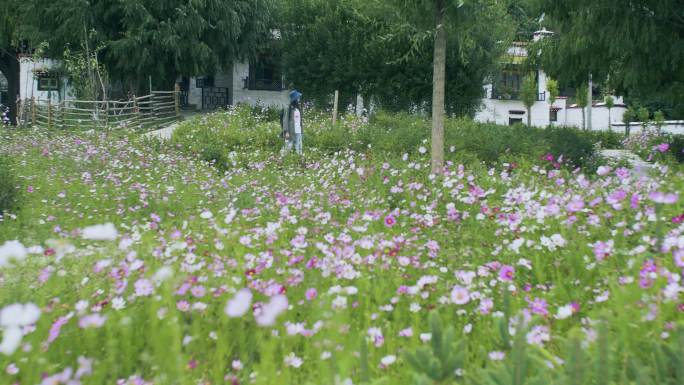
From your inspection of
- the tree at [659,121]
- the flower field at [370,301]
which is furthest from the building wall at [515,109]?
the flower field at [370,301]

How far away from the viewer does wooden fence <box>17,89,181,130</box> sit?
22.7 meters

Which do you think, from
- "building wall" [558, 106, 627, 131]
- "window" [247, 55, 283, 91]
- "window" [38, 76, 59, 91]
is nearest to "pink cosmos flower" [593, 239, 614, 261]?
"window" [247, 55, 283, 91]

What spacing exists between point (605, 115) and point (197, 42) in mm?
31342

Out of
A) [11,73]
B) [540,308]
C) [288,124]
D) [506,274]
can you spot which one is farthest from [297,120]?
[11,73]

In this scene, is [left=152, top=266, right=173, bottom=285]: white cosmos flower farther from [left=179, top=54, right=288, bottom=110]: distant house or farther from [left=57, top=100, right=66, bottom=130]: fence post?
[left=179, top=54, right=288, bottom=110]: distant house

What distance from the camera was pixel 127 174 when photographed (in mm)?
10398

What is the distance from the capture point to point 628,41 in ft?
38.0

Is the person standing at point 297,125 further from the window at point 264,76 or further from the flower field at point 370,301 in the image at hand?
the window at point 264,76

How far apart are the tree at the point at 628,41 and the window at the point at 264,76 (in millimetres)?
24892

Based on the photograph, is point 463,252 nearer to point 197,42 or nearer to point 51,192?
point 51,192

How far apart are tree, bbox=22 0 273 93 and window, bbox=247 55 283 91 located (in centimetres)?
738

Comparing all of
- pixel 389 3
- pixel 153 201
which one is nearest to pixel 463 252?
pixel 153 201

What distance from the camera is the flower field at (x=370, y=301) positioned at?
210cm

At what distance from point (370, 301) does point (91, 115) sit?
22.4 metres
